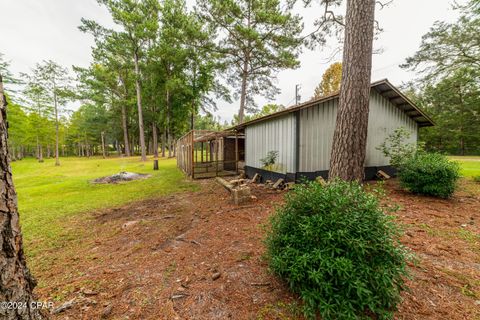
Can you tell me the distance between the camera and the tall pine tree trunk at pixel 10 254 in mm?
1136

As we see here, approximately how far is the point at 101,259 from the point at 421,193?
8.06 meters

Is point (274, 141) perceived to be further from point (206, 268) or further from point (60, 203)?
point (60, 203)

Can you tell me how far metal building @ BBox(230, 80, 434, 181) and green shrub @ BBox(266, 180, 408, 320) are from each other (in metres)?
4.58

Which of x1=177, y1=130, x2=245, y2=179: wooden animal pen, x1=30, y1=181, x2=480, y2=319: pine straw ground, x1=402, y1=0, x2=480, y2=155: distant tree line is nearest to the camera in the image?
x1=30, y1=181, x2=480, y2=319: pine straw ground

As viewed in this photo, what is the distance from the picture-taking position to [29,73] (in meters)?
16.2

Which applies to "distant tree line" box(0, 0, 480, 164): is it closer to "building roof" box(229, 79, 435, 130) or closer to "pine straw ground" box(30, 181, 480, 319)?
"building roof" box(229, 79, 435, 130)

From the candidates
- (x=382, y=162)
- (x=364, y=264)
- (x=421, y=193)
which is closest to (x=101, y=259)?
(x=364, y=264)

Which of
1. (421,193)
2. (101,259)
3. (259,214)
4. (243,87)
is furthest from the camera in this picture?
(243,87)

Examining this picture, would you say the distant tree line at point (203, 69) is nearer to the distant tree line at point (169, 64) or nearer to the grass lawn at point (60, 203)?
the distant tree line at point (169, 64)

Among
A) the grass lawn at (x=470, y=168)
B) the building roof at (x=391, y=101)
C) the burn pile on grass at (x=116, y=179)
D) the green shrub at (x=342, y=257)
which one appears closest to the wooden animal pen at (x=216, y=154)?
→ the building roof at (x=391, y=101)

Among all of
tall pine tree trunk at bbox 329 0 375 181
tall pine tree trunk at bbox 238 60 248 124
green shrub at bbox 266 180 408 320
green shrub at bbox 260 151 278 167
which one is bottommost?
green shrub at bbox 266 180 408 320

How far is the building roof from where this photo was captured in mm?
6312

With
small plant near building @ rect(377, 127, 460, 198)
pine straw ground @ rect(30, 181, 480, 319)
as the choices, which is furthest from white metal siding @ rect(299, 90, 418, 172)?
pine straw ground @ rect(30, 181, 480, 319)

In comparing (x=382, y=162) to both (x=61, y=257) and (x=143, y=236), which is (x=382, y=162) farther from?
(x=61, y=257)
